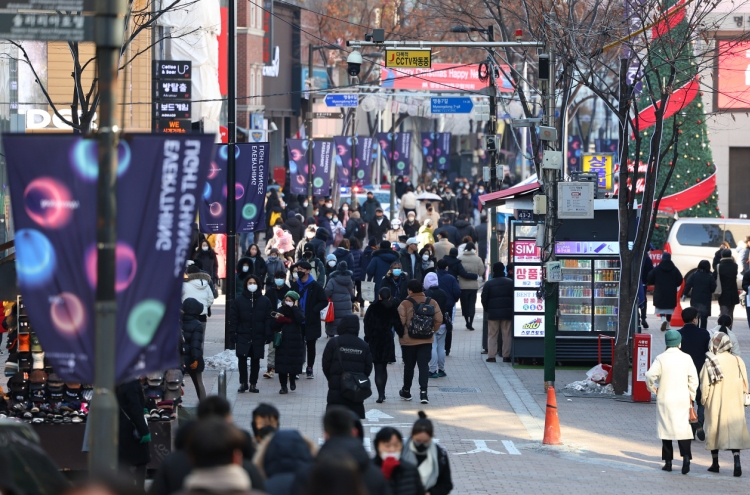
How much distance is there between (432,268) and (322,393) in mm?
6074

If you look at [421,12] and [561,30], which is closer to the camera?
[561,30]

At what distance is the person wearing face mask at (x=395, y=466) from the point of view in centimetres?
769

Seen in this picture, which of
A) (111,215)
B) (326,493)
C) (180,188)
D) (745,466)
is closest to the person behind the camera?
(326,493)

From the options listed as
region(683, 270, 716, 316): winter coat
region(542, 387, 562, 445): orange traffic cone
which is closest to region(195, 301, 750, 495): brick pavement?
region(542, 387, 562, 445): orange traffic cone

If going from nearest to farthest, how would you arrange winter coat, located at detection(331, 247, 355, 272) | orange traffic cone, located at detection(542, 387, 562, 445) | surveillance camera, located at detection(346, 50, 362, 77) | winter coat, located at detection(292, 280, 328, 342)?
orange traffic cone, located at detection(542, 387, 562, 445), winter coat, located at detection(292, 280, 328, 342), surveillance camera, located at detection(346, 50, 362, 77), winter coat, located at detection(331, 247, 355, 272)

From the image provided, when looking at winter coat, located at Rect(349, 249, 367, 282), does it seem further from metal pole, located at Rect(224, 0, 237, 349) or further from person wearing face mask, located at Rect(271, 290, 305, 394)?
person wearing face mask, located at Rect(271, 290, 305, 394)

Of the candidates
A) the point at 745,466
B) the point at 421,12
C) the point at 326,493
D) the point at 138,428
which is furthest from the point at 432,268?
the point at 421,12

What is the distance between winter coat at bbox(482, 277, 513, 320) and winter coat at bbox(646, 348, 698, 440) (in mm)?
7324

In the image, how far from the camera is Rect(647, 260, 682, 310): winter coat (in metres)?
23.4

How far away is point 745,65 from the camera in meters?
38.1

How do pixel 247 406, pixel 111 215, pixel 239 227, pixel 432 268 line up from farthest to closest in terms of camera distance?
pixel 432 268 → pixel 239 227 → pixel 247 406 → pixel 111 215

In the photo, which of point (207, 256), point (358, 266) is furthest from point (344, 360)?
point (358, 266)

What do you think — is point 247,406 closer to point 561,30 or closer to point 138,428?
point 138,428

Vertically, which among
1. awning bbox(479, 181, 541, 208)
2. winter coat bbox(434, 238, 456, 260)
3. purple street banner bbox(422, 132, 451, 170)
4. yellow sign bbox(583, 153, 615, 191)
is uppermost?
purple street banner bbox(422, 132, 451, 170)
